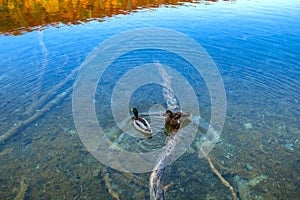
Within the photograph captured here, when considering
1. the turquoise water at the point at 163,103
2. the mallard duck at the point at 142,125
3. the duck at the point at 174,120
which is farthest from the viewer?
Answer: the duck at the point at 174,120

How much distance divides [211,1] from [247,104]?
2415 cm

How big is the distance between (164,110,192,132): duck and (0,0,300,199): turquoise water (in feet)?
2.54

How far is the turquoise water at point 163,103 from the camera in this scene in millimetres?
8679

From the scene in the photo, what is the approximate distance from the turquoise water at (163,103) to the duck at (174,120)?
77cm

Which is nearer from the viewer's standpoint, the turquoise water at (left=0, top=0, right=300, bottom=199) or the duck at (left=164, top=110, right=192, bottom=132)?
the turquoise water at (left=0, top=0, right=300, bottom=199)

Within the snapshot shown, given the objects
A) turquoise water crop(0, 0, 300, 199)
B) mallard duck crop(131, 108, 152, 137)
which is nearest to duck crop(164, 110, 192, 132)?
turquoise water crop(0, 0, 300, 199)

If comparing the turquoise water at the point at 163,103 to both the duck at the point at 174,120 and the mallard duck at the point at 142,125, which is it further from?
the duck at the point at 174,120

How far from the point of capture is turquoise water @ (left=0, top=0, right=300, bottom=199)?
868 centimetres

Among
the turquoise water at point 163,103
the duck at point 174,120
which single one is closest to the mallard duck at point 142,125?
the turquoise water at point 163,103

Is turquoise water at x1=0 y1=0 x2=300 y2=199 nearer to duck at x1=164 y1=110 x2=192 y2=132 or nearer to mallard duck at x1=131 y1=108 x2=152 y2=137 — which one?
mallard duck at x1=131 y1=108 x2=152 y2=137

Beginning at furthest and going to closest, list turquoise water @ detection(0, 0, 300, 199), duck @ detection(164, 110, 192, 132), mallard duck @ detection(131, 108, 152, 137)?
duck @ detection(164, 110, 192, 132), mallard duck @ detection(131, 108, 152, 137), turquoise water @ detection(0, 0, 300, 199)

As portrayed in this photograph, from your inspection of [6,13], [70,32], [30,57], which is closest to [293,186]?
[30,57]

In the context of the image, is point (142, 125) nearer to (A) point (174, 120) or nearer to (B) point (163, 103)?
(A) point (174, 120)

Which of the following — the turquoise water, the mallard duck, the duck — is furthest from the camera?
the duck
